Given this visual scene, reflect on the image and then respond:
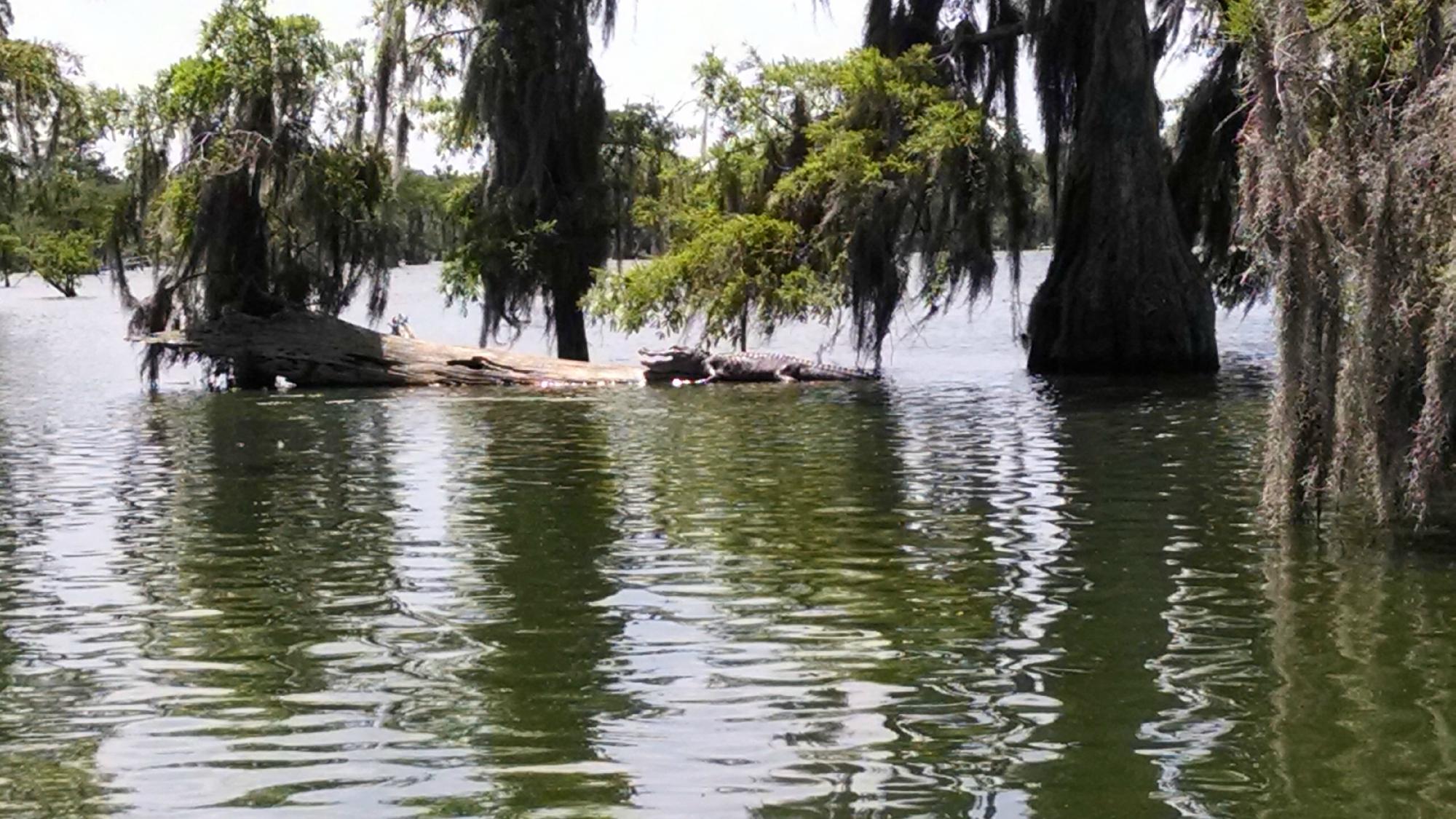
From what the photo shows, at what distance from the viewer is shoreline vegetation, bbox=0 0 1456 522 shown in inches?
1134

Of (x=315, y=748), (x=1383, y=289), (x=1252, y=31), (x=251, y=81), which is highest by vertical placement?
(x=251, y=81)

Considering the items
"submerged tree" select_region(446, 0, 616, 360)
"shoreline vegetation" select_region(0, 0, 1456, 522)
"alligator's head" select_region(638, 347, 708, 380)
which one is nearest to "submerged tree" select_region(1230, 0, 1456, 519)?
"shoreline vegetation" select_region(0, 0, 1456, 522)

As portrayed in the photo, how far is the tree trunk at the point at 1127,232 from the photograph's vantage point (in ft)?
94.5

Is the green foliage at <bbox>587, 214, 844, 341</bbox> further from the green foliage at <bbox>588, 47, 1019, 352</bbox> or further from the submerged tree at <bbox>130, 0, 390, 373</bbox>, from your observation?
the submerged tree at <bbox>130, 0, 390, 373</bbox>

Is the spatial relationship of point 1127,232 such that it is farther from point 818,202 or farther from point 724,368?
point 724,368

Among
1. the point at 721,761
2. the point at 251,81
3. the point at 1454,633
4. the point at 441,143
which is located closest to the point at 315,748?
the point at 721,761

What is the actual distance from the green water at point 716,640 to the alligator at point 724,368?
39.2ft

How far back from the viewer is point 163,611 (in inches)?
391

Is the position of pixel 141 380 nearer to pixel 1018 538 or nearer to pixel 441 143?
pixel 441 143

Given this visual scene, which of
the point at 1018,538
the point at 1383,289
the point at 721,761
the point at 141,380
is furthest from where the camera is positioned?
the point at 141,380

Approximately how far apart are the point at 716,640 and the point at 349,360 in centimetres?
2227

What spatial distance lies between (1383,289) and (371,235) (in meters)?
23.5

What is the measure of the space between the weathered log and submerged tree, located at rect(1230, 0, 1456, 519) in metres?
19.5

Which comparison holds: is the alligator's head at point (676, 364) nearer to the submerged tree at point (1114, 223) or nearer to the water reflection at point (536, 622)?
the submerged tree at point (1114, 223)
